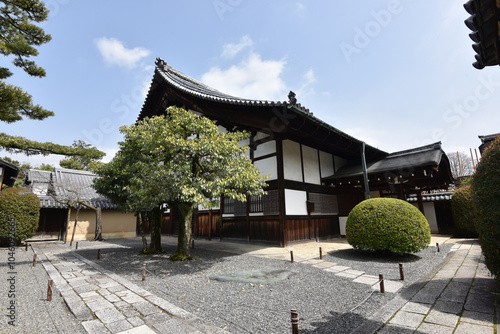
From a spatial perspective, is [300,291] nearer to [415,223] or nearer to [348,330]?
[348,330]

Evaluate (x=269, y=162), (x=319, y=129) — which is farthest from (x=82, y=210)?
(x=319, y=129)

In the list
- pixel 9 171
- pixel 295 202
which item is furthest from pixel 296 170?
pixel 9 171

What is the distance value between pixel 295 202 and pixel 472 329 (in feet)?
26.2

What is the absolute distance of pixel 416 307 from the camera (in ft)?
12.6

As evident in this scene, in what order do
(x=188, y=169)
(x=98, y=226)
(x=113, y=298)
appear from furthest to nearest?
1. (x=98, y=226)
2. (x=188, y=169)
3. (x=113, y=298)

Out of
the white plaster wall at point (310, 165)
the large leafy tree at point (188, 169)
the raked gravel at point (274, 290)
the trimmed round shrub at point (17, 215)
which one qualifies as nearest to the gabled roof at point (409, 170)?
the white plaster wall at point (310, 165)

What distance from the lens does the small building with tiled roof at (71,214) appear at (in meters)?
16.5

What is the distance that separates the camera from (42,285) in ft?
18.1

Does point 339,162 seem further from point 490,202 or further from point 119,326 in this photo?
point 119,326

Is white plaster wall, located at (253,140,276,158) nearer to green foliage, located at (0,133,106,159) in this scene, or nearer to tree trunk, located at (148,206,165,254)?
tree trunk, located at (148,206,165,254)

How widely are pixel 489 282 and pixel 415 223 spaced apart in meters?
2.66

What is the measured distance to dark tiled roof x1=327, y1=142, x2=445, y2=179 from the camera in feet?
35.5

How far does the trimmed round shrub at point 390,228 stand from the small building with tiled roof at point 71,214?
639 inches

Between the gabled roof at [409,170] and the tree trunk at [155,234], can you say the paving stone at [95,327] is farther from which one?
the gabled roof at [409,170]
